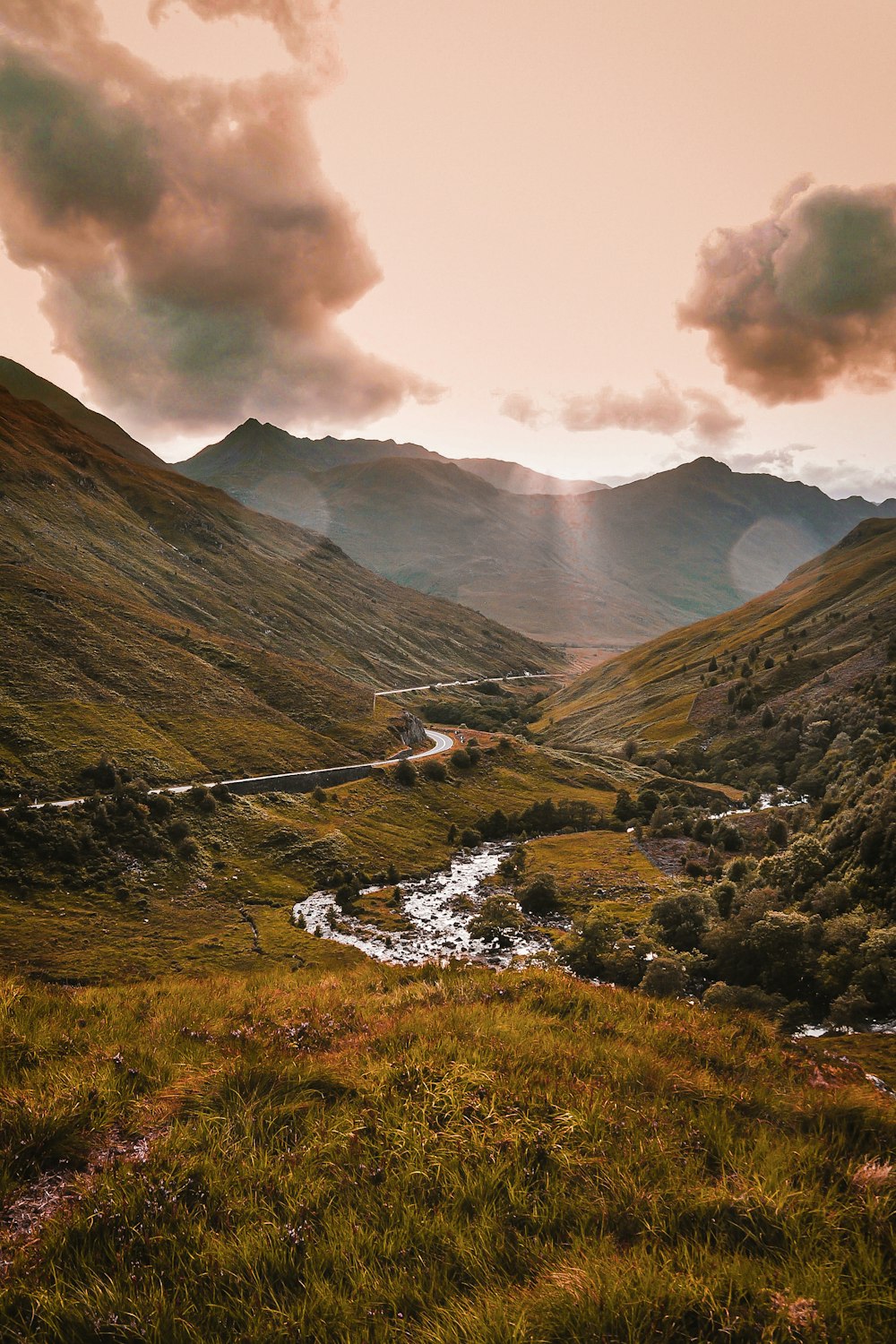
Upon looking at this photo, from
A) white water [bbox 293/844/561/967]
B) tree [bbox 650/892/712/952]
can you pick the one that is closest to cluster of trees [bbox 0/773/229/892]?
white water [bbox 293/844/561/967]

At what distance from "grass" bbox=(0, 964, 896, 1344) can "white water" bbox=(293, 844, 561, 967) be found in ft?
192

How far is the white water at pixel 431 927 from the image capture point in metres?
74.3

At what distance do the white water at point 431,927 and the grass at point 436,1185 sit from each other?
58.5m

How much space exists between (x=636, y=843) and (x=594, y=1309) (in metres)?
127

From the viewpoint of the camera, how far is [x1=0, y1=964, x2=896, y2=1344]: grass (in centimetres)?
462

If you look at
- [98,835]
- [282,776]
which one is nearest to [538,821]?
[282,776]

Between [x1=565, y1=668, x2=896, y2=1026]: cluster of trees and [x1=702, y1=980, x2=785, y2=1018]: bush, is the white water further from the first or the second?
[x1=702, y1=980, x2=785, y2=1018]: bush

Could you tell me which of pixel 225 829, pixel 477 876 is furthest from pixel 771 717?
pixel 225 829

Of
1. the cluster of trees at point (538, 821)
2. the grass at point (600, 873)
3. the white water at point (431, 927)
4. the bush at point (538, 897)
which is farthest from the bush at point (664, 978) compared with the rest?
the cluster of trees at point (538, 821)

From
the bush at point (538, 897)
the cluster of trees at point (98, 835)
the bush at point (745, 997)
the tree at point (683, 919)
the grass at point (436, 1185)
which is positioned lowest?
the bush at point (538, 897)

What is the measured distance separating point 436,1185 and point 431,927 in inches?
3228

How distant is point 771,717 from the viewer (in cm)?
16888

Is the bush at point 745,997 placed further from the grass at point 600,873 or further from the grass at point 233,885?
the grass at point 233,885

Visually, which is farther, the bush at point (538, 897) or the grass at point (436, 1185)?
the bush at point (538, 897)
